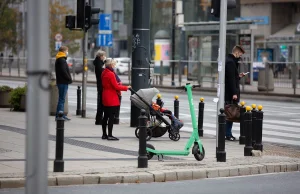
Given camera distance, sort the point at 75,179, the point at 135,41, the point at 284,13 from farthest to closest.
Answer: the point at 284,13, the point at 135,41, the point at 75,179

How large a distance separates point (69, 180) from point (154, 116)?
18.4 ft

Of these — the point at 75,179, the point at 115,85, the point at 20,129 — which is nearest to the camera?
the point at 75,179

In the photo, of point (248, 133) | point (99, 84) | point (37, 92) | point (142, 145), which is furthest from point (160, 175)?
point (99, 84)

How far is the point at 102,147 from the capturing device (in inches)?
573

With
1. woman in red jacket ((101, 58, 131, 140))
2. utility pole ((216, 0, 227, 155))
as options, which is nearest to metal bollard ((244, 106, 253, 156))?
utility pole ((216, 0, 227, 155))

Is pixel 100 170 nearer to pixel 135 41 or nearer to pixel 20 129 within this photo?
pixel 20 129

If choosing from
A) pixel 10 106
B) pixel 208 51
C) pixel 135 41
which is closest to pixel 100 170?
pixel 135 41

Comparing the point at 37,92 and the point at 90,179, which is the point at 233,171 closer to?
Result: the point at 90,179

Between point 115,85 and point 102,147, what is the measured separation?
1545 millimetres

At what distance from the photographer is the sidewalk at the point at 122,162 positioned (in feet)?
35.7

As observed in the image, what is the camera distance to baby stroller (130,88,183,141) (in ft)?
51.6

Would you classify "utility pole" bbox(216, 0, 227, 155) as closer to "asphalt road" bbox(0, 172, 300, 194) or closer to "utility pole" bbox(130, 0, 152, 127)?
"asphalt road" bbox(0, 172, 300, 194)

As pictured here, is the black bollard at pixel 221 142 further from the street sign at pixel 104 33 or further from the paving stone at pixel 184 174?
the street sign at pixel 104 33

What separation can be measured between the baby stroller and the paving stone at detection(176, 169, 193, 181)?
13.8ft
